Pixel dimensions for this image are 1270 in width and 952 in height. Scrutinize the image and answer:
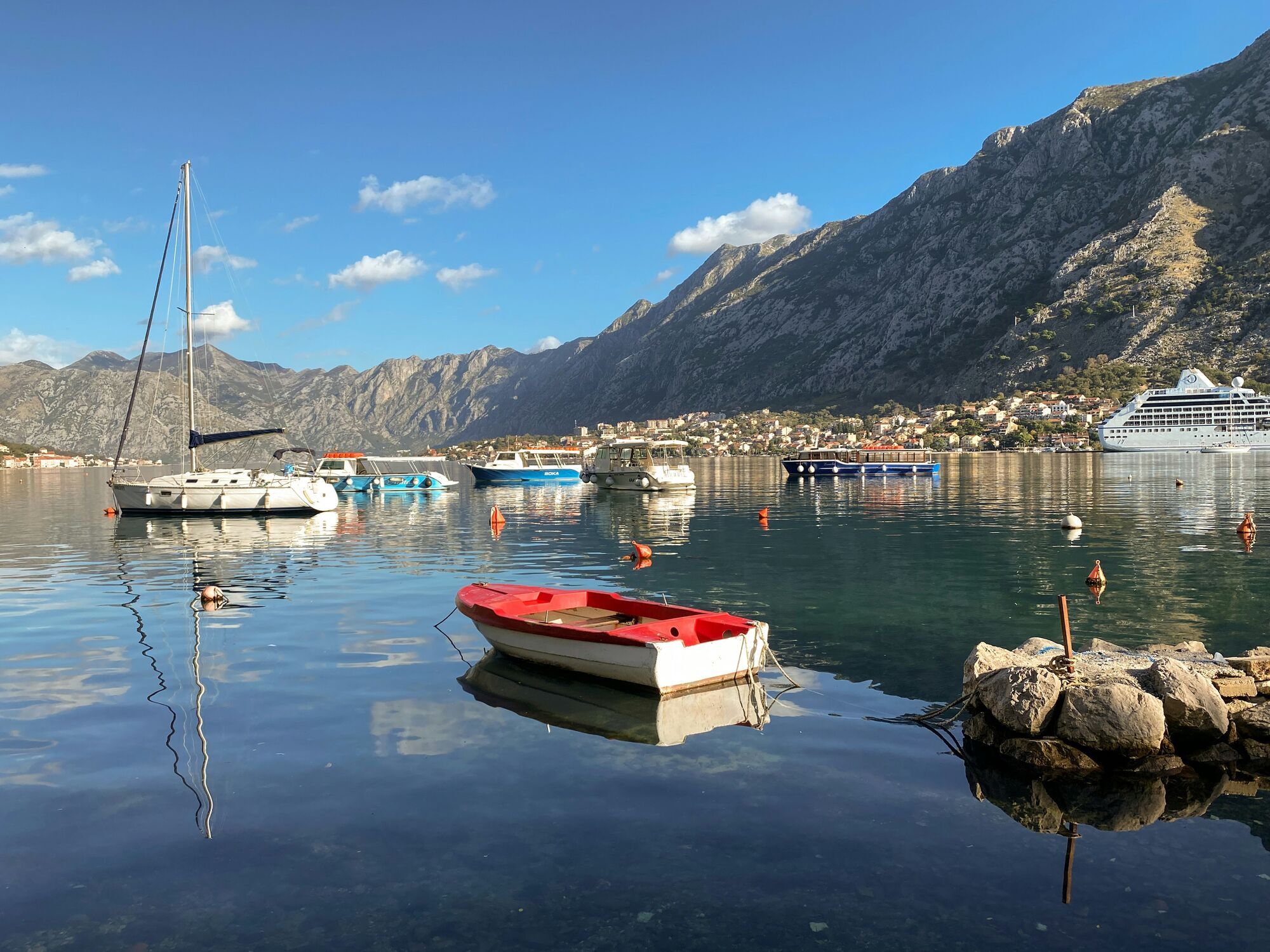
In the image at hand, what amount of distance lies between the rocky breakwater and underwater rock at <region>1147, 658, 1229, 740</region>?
1cm

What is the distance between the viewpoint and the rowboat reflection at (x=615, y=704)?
569 inches

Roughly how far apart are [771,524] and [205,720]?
134 ft

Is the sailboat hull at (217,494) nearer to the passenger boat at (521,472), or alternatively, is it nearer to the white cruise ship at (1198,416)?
the passenger boat at (521,472)

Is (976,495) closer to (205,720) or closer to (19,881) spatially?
(205,720)

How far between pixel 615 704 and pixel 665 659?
1313 mm

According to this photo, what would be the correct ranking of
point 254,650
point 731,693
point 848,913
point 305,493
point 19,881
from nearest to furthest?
point 848,913
point 19,881
point 731,693
point 254,650
point 305,493

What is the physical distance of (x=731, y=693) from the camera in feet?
53.7

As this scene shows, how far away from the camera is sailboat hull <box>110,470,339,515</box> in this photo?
57.7 metres

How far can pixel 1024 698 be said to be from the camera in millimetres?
12992

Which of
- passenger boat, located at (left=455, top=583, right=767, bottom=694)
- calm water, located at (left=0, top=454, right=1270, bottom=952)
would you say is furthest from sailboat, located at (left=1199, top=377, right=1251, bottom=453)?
passenger boat, located at (left=455, top=583, right=767, bottom=694)

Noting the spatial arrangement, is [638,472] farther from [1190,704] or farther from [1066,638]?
[1190,704]

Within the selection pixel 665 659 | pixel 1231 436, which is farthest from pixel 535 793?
pixel 1231 436

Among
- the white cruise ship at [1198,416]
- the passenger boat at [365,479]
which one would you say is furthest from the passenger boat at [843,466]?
the white cruise ship at [1198,416]

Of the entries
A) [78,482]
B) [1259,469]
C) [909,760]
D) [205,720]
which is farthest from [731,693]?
[78,482]
